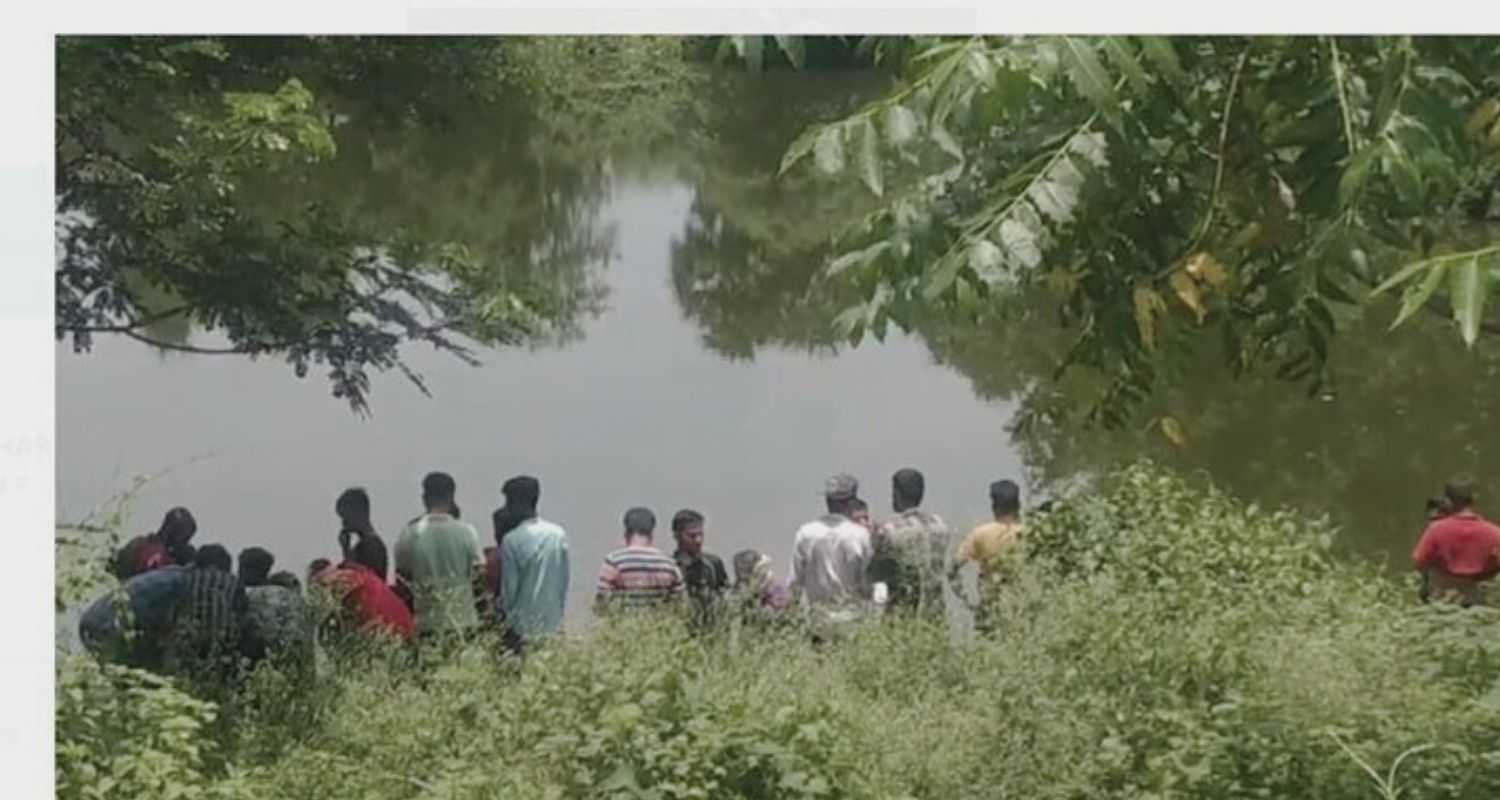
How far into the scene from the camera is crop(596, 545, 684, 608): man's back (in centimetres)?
312

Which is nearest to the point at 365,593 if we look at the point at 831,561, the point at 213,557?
the point at 213,557

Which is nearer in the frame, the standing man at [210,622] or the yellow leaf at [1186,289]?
the yellow leaf at [1186,289]

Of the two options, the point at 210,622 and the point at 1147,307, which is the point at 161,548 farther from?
the point at 1147,307

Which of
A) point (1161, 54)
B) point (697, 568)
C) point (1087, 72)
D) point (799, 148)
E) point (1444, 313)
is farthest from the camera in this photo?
point (697, 568)

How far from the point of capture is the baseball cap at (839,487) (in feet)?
10.2

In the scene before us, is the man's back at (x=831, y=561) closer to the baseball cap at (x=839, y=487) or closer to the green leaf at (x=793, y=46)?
the baseball cap at (x=839, y=487)

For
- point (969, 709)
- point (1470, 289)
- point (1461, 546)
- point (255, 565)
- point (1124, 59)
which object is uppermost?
point (1124, 59)

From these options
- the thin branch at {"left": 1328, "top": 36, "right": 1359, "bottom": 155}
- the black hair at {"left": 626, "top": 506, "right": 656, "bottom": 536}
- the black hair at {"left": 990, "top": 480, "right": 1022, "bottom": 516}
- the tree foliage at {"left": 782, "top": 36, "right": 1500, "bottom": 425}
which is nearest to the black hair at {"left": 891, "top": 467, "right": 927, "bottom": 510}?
the black hair at {"left": 990, "top": 480, "right": 1022, "bottom": 516}

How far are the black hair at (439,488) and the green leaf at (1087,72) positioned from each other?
1.12 m

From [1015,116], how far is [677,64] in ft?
1.84

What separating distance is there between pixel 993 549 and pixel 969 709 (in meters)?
0.25

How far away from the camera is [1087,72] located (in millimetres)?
A: 2494

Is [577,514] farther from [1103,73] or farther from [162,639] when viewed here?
[1103,73]

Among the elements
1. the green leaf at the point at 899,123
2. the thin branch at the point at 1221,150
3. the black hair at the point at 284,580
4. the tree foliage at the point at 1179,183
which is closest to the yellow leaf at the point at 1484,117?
the tree foliage at the point at 1179,183
